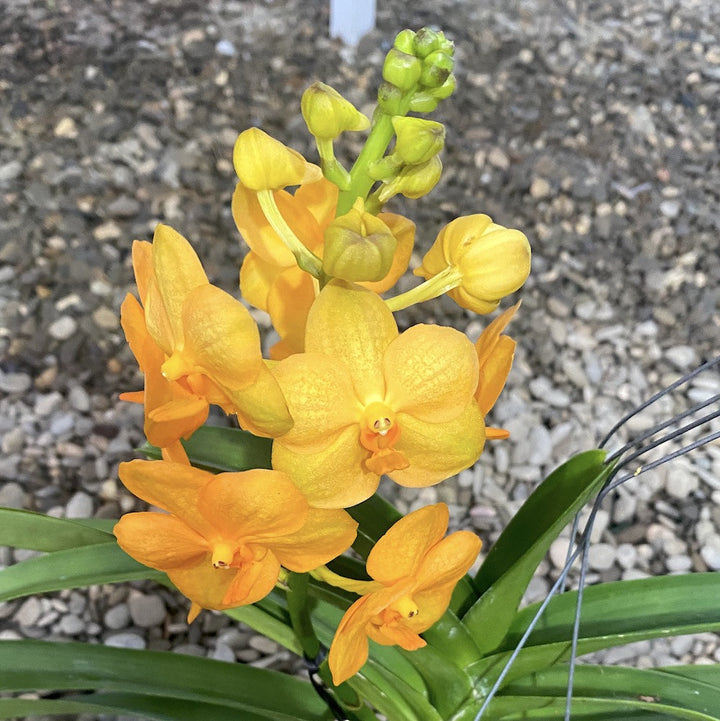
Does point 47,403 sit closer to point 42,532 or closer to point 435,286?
point 42,532

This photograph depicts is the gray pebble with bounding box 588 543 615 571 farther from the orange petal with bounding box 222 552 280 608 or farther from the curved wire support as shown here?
the orange petal with bounding box 222 552 280 608

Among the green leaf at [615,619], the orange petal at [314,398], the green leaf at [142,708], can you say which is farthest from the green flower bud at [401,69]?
the green leaf at [142,708]

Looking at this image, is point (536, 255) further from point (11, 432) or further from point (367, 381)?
point (367, 381)

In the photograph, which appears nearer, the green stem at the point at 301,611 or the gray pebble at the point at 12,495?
the green stem at the point at 301,611

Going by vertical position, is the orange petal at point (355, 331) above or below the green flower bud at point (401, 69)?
below

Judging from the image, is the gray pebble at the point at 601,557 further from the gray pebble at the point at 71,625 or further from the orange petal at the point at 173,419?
the orange petal at the point at 173,419

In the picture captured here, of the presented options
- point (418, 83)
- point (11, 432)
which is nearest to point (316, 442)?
point (418, 83)

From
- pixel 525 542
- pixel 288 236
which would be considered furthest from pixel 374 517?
pixel 288 236
